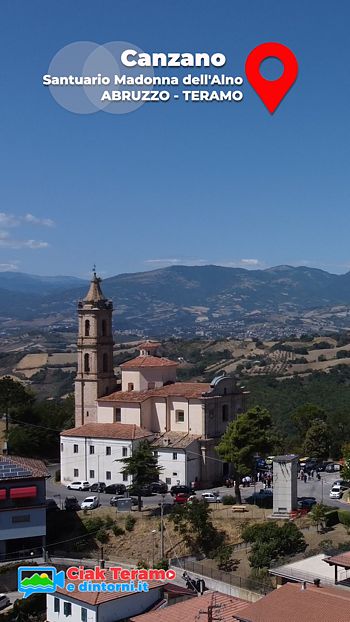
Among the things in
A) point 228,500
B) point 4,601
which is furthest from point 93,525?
point 4,601

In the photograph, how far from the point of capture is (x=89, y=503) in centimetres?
4684

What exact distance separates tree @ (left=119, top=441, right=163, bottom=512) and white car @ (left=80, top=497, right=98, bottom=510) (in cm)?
230

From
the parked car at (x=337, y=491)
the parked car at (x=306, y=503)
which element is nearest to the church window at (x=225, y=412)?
the parked car at (x=337, y=491)

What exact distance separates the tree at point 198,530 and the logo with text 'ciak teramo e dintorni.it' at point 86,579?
486cm

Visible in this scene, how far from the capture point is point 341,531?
40.8 metres

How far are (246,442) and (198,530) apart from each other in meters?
5.85

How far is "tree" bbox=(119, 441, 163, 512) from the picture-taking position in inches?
1820

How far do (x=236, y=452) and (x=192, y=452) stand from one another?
4.77 m

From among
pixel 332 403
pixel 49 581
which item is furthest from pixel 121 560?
pixel 332 403

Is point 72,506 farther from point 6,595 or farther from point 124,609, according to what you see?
point 124,609

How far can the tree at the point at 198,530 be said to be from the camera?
42.3 meters

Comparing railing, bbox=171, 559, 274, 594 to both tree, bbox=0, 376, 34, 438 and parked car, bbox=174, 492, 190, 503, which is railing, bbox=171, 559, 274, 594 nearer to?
parked car, bbox=174, 492, 190, 503

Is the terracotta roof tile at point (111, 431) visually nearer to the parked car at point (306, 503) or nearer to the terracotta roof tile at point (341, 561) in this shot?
the parked car at point (306, 503)

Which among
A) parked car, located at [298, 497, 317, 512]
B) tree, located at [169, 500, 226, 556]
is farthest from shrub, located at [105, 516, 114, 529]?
parked car, located at [298, 497, 317, 512]
